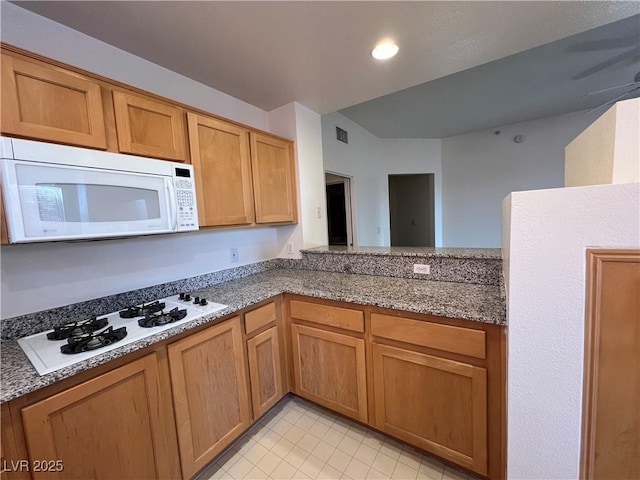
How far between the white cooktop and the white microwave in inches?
17.2

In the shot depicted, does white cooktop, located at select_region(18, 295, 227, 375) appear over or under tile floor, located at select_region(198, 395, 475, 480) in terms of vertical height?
over

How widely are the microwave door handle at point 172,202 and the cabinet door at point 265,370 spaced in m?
0.80

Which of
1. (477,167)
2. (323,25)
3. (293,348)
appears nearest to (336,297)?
(293,348)

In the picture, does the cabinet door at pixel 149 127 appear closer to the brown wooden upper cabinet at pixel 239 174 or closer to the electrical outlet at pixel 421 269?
the brown wooden upper cabinet at pixel 239 174

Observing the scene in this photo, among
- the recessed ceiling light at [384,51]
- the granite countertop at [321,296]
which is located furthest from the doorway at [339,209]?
the recessed ceiling light at [384,51]

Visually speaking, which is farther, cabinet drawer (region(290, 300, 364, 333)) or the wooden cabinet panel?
cabinet drawer (region(290, 300, 364, 333))

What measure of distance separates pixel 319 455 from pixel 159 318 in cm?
119

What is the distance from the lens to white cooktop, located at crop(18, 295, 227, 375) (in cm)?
95

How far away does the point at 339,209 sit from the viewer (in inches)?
157

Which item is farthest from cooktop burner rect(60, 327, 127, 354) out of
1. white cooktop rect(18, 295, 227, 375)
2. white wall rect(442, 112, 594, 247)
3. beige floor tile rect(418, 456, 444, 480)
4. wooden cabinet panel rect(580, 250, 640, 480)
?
white wall rect(442, 112, 594, 247)

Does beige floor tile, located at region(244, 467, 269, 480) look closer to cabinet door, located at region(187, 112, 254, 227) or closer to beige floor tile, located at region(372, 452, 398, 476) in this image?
beige floor tile, located at region(372, 452, 398, 476)

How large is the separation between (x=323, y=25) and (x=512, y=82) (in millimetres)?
2343

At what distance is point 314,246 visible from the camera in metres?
2.52

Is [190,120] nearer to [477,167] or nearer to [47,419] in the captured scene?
[47,419]
